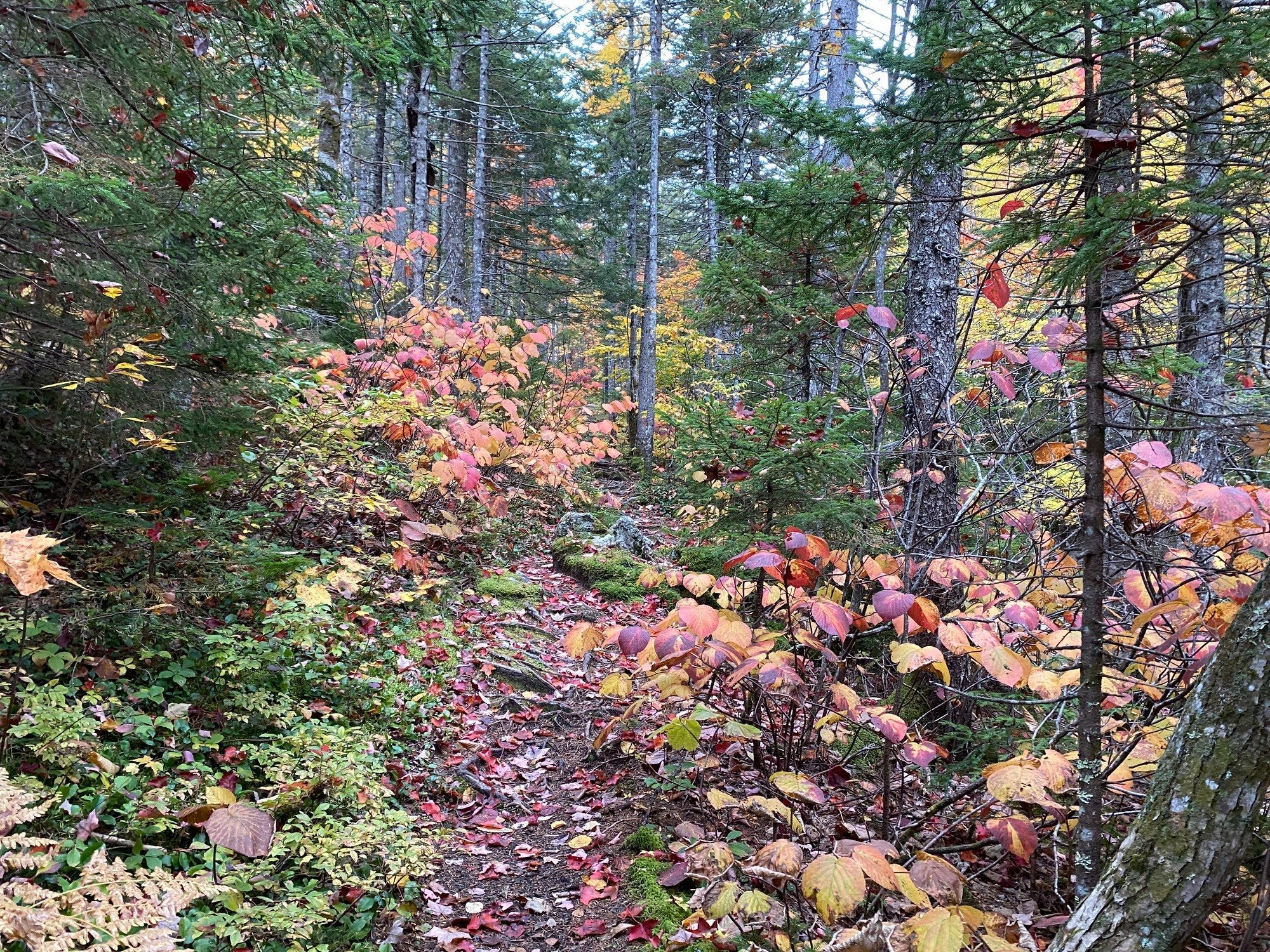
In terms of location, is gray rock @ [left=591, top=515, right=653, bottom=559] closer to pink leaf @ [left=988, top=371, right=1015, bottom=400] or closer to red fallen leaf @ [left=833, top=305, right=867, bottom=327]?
red fallen leaf @ [left=833, top=305, right=867, bottom=327]

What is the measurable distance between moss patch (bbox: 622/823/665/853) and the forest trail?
2.6 inches

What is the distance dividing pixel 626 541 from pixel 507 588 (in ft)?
8.54

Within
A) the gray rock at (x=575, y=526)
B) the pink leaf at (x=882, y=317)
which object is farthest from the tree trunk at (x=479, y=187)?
the pink leaf at (x=882, y=317)

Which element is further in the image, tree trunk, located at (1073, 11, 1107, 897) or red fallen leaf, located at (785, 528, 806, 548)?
red fallen leaf, located at (785, 528, 806, 548)

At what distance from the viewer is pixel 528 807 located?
13.6 feet

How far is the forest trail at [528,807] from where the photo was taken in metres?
3.08

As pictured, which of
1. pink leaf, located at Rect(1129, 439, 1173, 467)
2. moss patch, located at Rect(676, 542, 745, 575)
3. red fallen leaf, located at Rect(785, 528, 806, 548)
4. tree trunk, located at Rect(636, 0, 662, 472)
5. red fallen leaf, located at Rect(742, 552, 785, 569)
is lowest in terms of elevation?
moss patch, located at Rect(676, 542, 745, 575)

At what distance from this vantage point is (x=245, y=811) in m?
2.34

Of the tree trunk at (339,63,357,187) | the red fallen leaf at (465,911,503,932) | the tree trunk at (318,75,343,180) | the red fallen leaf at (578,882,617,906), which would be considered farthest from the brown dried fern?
the tree trunk at (318,75,343,180)

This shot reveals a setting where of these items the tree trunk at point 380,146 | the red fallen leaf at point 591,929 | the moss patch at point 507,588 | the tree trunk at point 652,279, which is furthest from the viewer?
the tree trunk at point 652,279

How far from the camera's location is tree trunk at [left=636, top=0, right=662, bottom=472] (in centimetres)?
1600

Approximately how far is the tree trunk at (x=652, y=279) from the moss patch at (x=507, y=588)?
910 centimetres

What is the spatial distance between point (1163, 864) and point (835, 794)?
2.34 metres

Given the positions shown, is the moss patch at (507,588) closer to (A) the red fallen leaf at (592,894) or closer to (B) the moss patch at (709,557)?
(B) the moss patch at (709,557)
